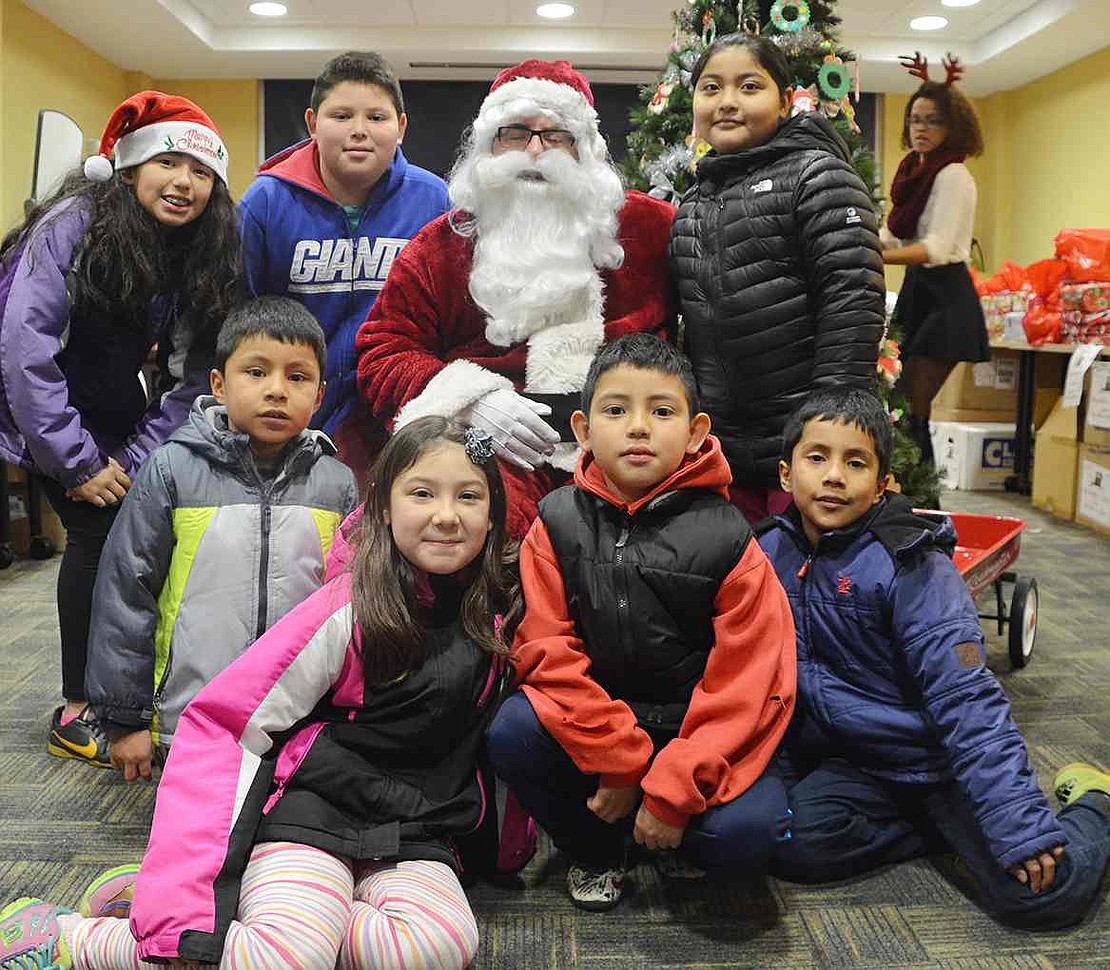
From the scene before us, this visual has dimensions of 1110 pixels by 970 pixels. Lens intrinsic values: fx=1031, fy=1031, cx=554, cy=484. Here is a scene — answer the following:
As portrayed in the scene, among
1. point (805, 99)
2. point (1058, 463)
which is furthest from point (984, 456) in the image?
point (805, 99)

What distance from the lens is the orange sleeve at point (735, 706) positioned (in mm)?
1528

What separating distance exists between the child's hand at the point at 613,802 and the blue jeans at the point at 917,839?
0.32 metres

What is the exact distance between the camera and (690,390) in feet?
5.57

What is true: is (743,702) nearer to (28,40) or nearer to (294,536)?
(294,536)

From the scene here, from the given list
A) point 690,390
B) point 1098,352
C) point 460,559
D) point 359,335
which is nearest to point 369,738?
point 460,559

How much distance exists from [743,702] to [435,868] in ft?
1.71

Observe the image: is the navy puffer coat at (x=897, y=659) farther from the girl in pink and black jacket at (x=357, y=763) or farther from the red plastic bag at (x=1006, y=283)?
the red plastic bag at (x=1006, y=283)

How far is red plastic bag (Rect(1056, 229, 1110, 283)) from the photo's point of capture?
193 inches

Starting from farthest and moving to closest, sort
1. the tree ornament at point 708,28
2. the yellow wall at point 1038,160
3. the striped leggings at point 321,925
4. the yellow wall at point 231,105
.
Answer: the yellow wall at point 231,105
the yellow wall at point 1038,160
the tree ornament at point 708,28
the striped leggings at point 321,925

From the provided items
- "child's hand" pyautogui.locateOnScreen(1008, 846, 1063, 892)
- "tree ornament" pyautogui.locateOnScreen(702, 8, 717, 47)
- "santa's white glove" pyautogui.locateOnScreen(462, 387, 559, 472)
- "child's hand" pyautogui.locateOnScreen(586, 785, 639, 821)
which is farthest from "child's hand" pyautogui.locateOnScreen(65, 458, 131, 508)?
"tree ornament" pyautogui.locateOnScreen(702, 8, 717, 47)

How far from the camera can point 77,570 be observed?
2.27 m

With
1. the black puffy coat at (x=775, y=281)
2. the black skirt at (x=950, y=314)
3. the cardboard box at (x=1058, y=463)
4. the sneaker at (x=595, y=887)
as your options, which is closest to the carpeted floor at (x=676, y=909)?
the sneaker at (x=595, y=887)

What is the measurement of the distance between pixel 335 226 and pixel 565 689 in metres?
1.35

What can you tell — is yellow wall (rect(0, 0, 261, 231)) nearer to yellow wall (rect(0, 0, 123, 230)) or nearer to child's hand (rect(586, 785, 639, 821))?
yellow wall (rect(0, 0, 123, 230))
